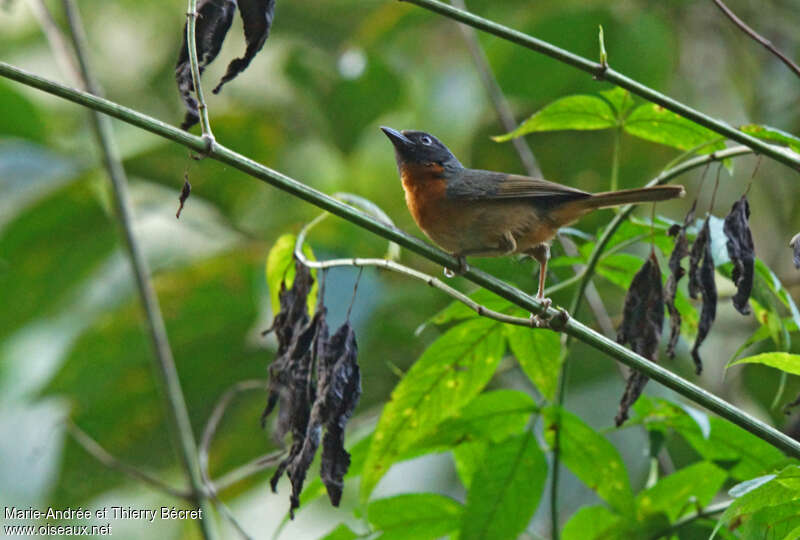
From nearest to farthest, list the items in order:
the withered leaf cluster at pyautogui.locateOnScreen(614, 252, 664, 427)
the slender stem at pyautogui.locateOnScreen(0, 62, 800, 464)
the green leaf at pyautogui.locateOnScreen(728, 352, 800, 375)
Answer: the slender stem at pyautogui.locateOnScreen(0, 62, 800, 464), the green leaf at pyautogui.locateOnScreen(728, 352, 800, 375), the withered leaf cluster at pyautogui.locateOnScreen(614, 252, 664, 427)

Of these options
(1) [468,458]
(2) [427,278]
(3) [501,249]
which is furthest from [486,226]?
(2) [427,278]

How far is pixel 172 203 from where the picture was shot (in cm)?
509

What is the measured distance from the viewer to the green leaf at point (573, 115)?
245cm

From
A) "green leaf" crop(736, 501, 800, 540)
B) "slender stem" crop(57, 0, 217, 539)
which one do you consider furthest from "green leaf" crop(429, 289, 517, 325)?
"slender stem" crop(57, 0, 217, 539)

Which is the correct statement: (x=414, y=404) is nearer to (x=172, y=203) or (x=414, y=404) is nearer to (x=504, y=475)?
(x=504, y=475)

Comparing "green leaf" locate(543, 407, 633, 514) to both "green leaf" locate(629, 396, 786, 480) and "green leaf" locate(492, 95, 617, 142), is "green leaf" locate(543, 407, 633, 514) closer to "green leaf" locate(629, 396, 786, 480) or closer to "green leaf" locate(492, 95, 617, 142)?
"green leaf" locate(629, 396, 786, 480)

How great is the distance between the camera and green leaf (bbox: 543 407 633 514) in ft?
8.09

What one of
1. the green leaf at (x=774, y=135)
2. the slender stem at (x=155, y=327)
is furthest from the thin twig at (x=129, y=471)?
the green leaf at (x=774, y=135)

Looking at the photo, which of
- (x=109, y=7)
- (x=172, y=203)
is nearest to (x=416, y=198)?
(x=172, y=203)

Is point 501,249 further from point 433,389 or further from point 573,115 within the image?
point 433,389

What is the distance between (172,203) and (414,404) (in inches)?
120

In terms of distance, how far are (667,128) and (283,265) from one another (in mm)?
1116

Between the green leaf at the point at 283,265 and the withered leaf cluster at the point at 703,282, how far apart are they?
965 mm

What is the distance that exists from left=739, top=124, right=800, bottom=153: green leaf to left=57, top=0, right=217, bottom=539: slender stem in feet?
6.65
